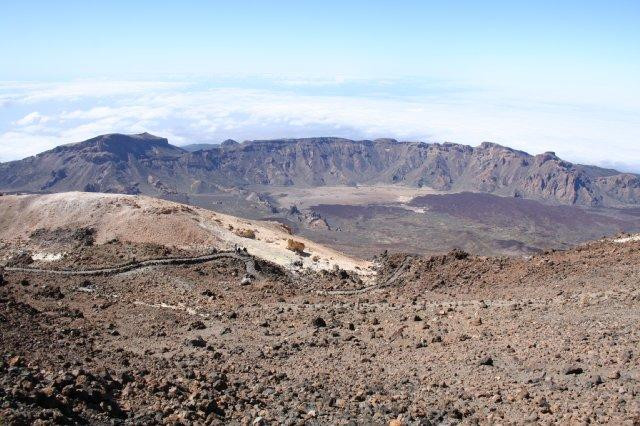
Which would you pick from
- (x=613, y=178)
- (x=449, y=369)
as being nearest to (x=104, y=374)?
(x=449, y=369)

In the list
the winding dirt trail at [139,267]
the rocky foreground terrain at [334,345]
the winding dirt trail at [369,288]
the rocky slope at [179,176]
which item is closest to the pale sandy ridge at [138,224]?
the winding dirt trail at [139,267]

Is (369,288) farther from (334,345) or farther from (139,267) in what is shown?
(139,267)

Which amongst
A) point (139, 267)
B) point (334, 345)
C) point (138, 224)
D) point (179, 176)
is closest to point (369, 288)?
point (334, 345)

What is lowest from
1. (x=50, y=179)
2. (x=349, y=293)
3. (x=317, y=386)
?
(x=50, y=179)

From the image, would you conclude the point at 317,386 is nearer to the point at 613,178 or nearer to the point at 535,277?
the point at 535,277

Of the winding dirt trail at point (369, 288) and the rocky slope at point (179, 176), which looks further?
the rocky slope at point (179, 176)

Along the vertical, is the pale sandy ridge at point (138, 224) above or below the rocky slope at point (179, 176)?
above

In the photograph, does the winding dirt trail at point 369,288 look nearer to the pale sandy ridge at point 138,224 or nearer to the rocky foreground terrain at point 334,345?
the rocky foreground terrain at point 334,345

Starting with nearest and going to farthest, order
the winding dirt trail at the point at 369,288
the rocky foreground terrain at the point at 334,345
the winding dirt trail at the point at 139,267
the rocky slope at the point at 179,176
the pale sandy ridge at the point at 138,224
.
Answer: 1. the rocky foreground terrain at the point at 334,345
2. the winding dirt trail at the point at 369,288
3. the winding dirt trail at the point at 139,267
4. the pale sandy ridge at the point at 138,224
5. the rocky slope at the point at 179,176
